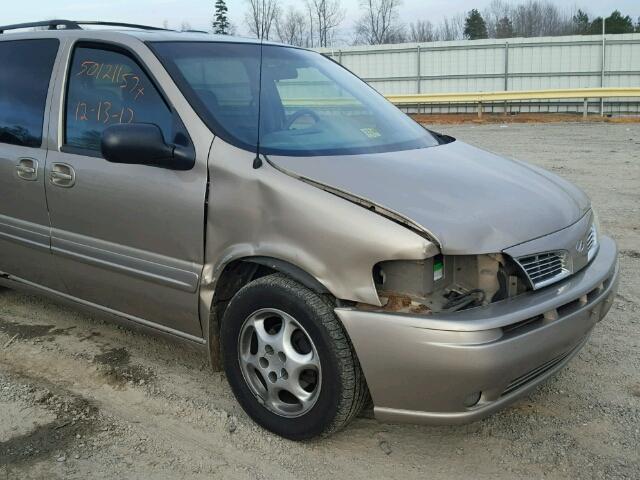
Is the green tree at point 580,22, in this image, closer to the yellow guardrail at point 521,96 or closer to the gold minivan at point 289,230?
the yellow guardrail at point 521,96

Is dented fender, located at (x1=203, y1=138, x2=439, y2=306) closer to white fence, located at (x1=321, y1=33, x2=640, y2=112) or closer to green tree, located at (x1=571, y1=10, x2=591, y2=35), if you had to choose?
white fence, located at (x1=321, y1=33, x2=640, y2=112)

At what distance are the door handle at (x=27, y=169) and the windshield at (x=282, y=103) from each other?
1.04m

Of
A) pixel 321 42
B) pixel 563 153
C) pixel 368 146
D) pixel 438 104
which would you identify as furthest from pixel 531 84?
pixel 321 42

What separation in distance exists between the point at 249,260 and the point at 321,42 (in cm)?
6013

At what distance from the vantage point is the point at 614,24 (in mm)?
46844

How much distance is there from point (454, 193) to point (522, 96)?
23076 mm

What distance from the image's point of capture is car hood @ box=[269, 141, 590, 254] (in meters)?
2.59

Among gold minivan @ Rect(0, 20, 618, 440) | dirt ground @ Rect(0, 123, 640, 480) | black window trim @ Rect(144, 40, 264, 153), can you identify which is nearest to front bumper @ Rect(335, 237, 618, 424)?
gold minivan @ Rect(0, 20, 618, 440)

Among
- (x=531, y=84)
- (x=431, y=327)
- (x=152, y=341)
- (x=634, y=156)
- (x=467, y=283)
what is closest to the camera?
(x=431, y=327)

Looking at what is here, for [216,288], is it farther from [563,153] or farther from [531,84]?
[531,84]

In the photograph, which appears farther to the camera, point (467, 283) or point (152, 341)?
point (152, 341)

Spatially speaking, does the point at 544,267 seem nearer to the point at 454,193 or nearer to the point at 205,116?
the point at 454,193

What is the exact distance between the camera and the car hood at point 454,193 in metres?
2.59

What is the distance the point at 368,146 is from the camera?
3297mm
